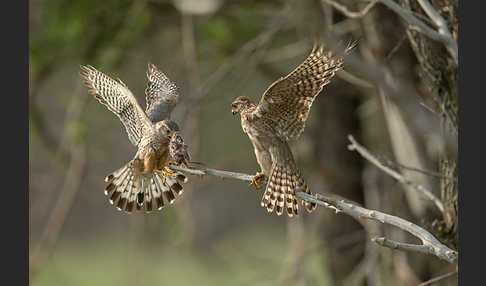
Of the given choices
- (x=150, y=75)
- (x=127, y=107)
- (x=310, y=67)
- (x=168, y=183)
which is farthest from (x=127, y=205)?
(x=310, y=67)

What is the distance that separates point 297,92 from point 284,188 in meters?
0.53

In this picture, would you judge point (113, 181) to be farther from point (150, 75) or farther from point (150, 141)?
point (150, 75)

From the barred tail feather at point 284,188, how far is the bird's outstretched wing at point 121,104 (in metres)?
0.63

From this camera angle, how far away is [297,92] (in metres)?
2.73

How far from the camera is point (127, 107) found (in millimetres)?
2879

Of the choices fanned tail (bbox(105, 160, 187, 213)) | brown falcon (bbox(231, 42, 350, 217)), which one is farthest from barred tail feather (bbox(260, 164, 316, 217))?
fanned tail (bbox(105, 160, 187, 213))

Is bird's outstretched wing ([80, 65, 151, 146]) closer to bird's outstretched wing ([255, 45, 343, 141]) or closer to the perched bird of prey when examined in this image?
the perched bird of prey

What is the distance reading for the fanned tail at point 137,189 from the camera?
9.14 feet

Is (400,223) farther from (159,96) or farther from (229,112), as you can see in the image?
(229,112)

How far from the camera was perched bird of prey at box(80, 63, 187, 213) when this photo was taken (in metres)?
2.76

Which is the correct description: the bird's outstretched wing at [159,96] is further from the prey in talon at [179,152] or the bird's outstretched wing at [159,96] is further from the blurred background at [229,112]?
the blurred background at [229,112]

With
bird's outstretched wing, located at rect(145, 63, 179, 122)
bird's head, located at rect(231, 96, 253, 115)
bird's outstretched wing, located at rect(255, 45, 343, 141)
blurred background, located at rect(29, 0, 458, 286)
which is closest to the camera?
bird's outstretched wing, located at rect(255, 45, 343, 141)

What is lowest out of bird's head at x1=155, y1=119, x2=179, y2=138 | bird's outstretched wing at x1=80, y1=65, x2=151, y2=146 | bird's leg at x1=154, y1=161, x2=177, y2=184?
bird's leg at x1=154, y1=161, x2=177, y2=184

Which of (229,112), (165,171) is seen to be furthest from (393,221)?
(229,112)
